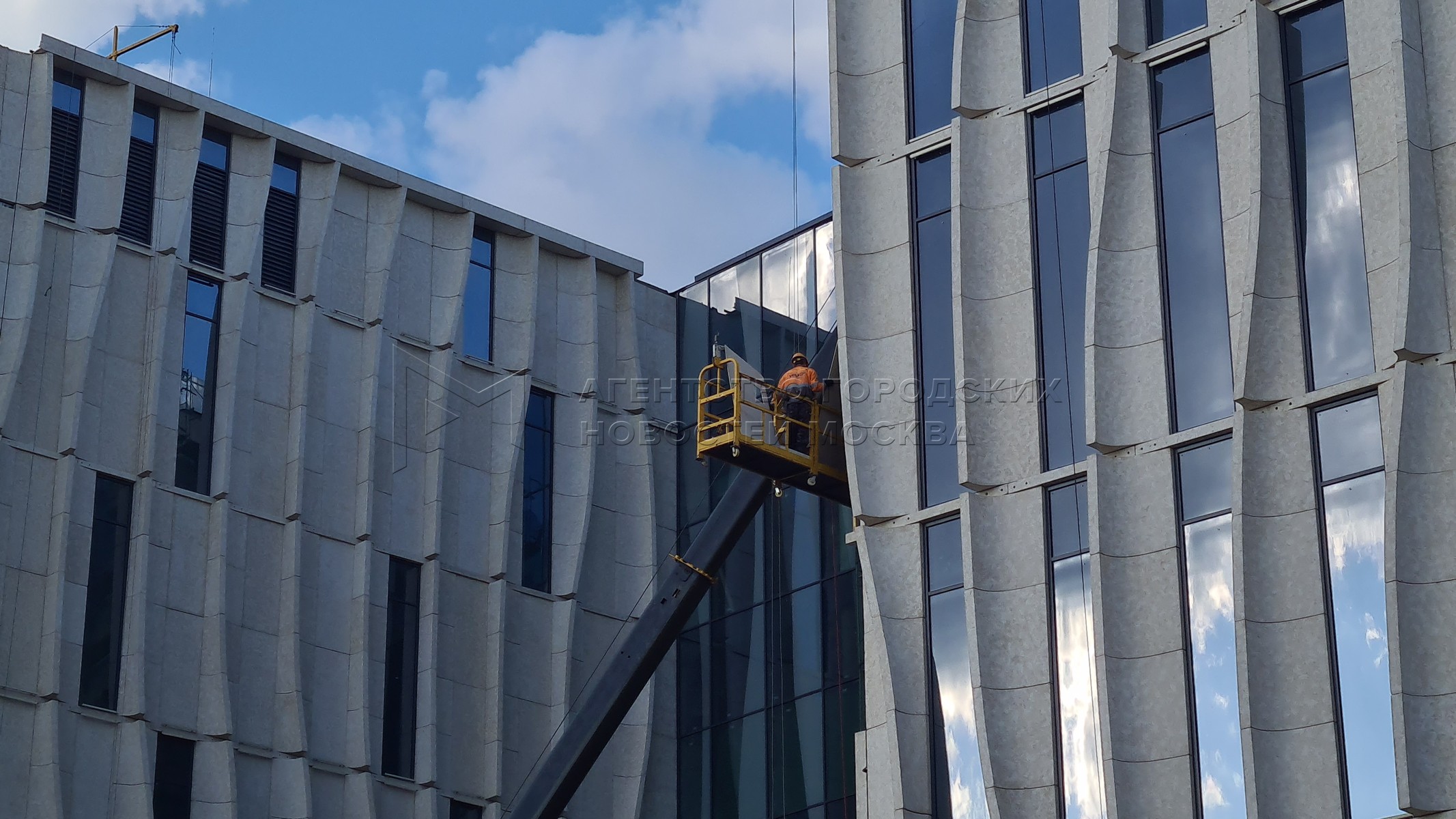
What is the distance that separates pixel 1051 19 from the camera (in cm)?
3566

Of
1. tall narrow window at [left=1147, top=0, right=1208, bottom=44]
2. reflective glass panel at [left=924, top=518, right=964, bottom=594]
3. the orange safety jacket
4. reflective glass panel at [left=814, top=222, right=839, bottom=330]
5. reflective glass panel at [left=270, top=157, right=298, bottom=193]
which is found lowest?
reflective glass panel at [left=924, top=518, right=964, bottom=594]

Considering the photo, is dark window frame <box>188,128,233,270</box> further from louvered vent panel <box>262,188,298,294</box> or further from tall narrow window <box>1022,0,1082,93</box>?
tall narrow window <box>1022,0,1082,93</box>

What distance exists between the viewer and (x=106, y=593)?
4203cm

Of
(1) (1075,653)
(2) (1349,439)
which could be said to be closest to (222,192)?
(1) (1075,653)

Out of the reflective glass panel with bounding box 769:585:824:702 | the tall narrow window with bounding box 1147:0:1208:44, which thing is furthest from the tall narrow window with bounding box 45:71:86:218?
the tall narrow window with bounding box 1147:0:1208:44

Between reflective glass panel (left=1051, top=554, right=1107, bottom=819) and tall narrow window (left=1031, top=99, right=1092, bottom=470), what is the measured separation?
2.00 m

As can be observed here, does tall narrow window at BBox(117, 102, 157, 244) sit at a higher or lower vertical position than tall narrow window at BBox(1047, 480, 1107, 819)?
higher

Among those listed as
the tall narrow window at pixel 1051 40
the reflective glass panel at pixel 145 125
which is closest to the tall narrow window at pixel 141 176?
the reflective glass panel at pixel 145 125

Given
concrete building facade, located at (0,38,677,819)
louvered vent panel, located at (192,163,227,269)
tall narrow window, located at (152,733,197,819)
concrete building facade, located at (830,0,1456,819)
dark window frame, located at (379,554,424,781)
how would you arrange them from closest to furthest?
1. concrete building facade, located at (830,0,1456,819)
2. concrete building facade, located at (0,38,677,819)
3. tall narrow window, located at (152,733,197,819)
4. louvered vent panel, located at (192,163,227,269)
5. dark window frame, located at (379,554,424,781)

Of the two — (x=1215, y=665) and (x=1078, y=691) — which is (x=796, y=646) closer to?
(x=1078, y=691)

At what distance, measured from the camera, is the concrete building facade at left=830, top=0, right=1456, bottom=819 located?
2916 centimetres

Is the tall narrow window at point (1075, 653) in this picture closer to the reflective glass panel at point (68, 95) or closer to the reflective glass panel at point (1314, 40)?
the reflective glass panel at point (1314, 40)

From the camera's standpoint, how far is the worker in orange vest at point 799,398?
37.0 metres

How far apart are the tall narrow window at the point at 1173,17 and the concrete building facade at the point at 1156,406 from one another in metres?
0.07
